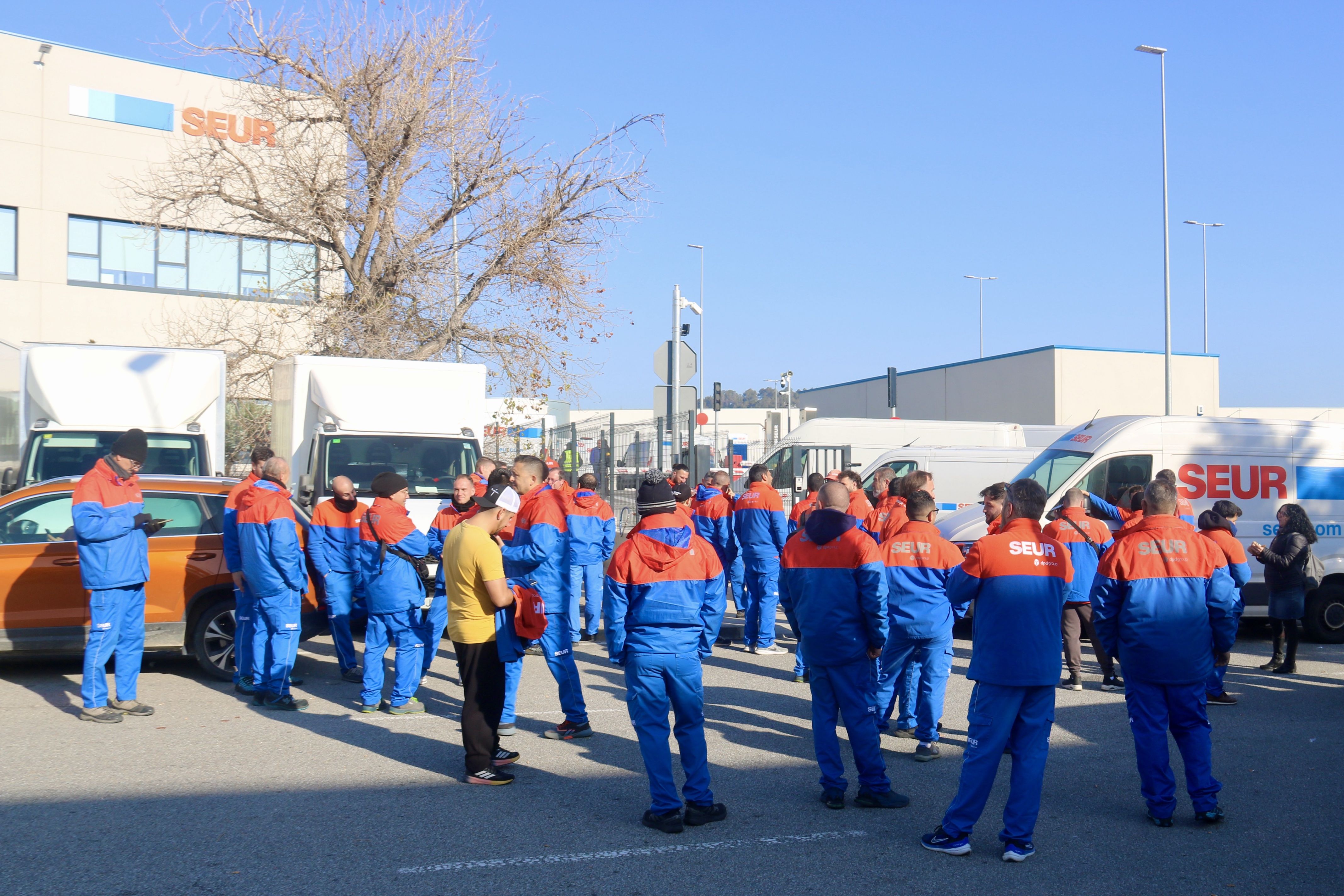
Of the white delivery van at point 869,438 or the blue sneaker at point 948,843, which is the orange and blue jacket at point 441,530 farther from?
the white delivery van at point 869,438

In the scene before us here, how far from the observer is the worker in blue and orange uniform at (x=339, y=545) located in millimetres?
8227

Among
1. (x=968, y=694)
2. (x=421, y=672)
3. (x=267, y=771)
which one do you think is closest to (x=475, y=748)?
(x=267, y=771)

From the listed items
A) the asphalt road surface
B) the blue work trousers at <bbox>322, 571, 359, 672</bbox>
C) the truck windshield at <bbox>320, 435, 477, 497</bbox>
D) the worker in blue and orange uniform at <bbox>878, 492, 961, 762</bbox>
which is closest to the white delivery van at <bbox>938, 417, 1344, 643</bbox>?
the asphalt road surface

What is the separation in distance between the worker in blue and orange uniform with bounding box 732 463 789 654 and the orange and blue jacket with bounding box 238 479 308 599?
4576 mm

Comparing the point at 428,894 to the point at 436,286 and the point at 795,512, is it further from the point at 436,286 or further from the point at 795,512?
the point at 436,286

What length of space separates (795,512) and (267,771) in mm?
6776

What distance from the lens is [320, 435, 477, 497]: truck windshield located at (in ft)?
39.4

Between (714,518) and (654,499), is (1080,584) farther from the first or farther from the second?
(654,499)

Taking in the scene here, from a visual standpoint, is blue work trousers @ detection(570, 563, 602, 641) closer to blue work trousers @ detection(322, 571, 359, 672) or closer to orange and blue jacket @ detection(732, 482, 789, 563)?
orange and blue jacket @ detection(732, 482, 789, 563)

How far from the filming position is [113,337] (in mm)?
28328

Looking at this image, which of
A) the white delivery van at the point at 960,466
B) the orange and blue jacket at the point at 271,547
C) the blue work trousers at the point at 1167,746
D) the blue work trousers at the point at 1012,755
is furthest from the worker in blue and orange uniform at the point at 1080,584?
the white delivery van at the point at 960,466

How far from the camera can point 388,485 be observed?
24.8 feet

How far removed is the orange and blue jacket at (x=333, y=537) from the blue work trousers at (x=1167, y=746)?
232 inches

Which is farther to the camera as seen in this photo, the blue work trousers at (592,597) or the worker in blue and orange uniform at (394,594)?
the blue work trousers at (592,597)
